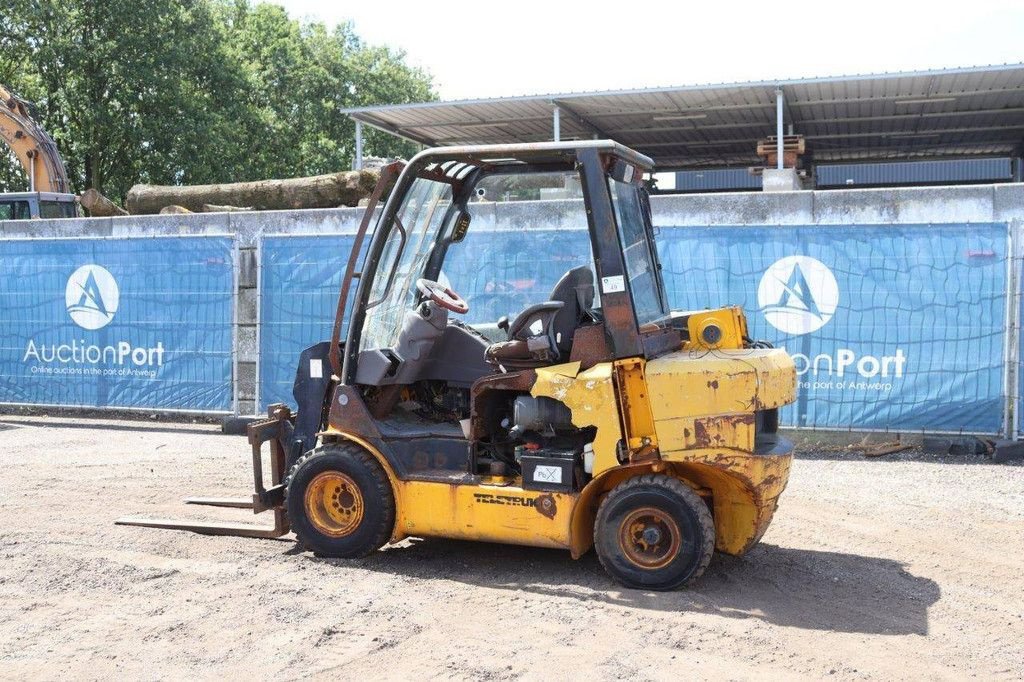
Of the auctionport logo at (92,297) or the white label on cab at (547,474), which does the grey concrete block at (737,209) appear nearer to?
the white label on cab at (547,474)

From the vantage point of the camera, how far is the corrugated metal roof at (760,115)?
19.3 meters

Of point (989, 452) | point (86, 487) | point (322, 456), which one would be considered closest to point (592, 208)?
point (322, 456)

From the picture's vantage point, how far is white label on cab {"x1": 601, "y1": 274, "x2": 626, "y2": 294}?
18.2 ft

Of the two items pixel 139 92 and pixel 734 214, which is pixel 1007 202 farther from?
pixel 139 92

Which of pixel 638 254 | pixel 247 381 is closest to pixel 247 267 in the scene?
pixel 247 381

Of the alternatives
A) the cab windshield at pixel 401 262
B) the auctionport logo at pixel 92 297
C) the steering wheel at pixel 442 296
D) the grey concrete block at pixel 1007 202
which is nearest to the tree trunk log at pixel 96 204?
the auctionport logo at pixel 92 297

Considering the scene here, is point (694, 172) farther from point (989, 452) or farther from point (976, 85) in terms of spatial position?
point (989, 452)

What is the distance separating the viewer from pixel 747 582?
5.78 m

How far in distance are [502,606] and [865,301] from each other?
20.0ft

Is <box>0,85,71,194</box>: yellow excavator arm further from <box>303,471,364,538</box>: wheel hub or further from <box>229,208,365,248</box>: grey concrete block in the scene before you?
<box>303,471,364,538</box>: wheel hub

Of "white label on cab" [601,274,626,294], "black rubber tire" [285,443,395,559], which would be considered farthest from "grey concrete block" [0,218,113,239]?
"white label on cab" [601,274,626,294]

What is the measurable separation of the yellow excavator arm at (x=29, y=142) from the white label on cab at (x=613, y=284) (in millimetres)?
19036

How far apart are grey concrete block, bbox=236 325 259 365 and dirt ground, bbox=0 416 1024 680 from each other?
13.4 feet

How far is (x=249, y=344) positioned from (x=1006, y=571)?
27.7 feet
